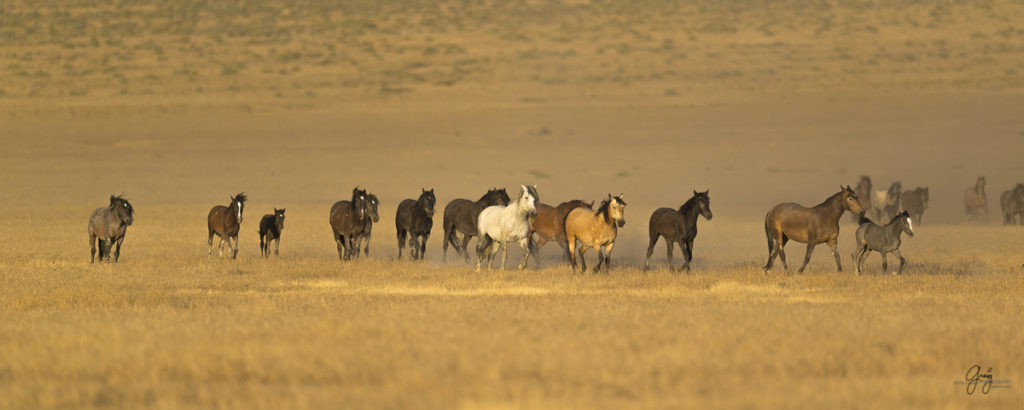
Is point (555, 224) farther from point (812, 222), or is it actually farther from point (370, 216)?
point (812, 222)

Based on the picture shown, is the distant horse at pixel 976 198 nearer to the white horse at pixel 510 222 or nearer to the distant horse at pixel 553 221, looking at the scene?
the distant horse at pixel 553 221

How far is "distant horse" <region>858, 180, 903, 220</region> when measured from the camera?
37125 millimetres

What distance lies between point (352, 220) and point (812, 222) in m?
8.82

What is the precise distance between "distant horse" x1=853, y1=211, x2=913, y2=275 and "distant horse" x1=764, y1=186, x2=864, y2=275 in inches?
13.1

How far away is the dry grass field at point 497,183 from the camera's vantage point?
11844 mm

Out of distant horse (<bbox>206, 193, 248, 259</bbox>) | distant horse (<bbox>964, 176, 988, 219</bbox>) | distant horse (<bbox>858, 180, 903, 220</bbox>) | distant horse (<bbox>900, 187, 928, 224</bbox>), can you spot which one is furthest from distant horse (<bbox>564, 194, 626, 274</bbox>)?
distant horse (<bbox>964, 176, 988, 219</bbox>)

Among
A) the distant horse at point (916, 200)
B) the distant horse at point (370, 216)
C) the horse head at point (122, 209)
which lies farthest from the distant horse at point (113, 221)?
the distant horse at point (916, 200)

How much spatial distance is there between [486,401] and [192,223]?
1137 inches

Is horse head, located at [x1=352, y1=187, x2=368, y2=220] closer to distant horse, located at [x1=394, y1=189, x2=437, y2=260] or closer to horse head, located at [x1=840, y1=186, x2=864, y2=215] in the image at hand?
distant horse, located at [x1=394, y1=189, x2=437, y2=260]

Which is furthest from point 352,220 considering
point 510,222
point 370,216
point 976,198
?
point 976,198

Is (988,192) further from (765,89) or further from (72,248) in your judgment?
(72,248)

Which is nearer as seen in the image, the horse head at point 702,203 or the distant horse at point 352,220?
the horse head at point 702,203
